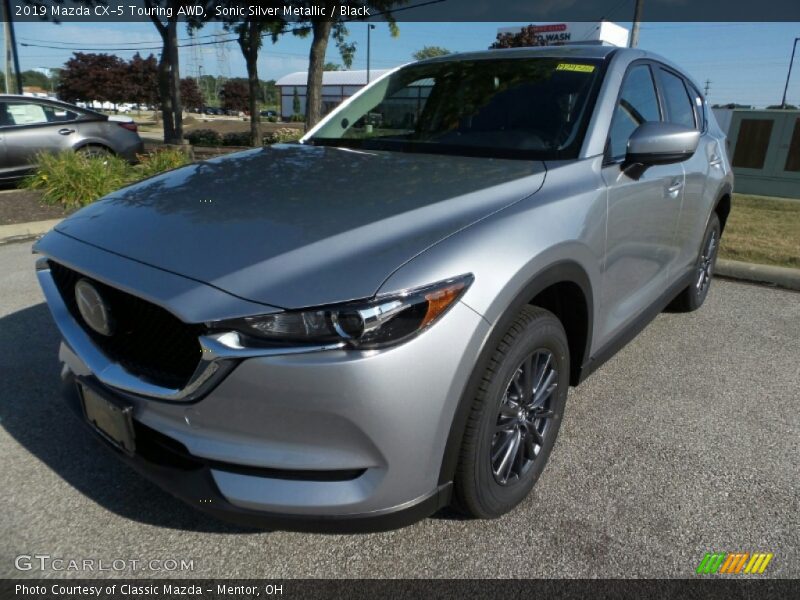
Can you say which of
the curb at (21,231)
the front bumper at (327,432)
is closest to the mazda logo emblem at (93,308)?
the front bumper at (327,432)

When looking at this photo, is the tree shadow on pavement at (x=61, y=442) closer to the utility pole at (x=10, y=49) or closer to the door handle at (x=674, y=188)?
the door handle at (x=674, y=188)

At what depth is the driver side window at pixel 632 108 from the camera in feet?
8.98

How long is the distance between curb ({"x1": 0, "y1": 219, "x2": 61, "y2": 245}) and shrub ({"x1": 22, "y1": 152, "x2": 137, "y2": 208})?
1.00m

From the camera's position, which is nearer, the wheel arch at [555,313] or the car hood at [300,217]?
the car hood at [300,217]

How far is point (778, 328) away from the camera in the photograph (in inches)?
170

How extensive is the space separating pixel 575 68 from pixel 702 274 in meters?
2.35

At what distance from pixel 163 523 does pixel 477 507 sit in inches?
45.2

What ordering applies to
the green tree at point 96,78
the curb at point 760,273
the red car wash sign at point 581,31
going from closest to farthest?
1. the curb at point 760,273
2. the red car wash sign at point 581,31
3. the green tree at point 96,78

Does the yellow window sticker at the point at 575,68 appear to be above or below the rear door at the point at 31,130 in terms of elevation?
above

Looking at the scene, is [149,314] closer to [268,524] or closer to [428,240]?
[268,524]

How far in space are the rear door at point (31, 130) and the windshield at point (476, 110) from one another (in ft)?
24.3

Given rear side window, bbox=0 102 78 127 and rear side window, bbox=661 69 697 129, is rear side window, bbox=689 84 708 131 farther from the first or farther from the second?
rear side window, bbox=0 102 78 127

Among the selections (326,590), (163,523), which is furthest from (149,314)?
(326,590)

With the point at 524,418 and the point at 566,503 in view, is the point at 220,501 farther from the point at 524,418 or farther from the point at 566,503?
the point at 566,503
